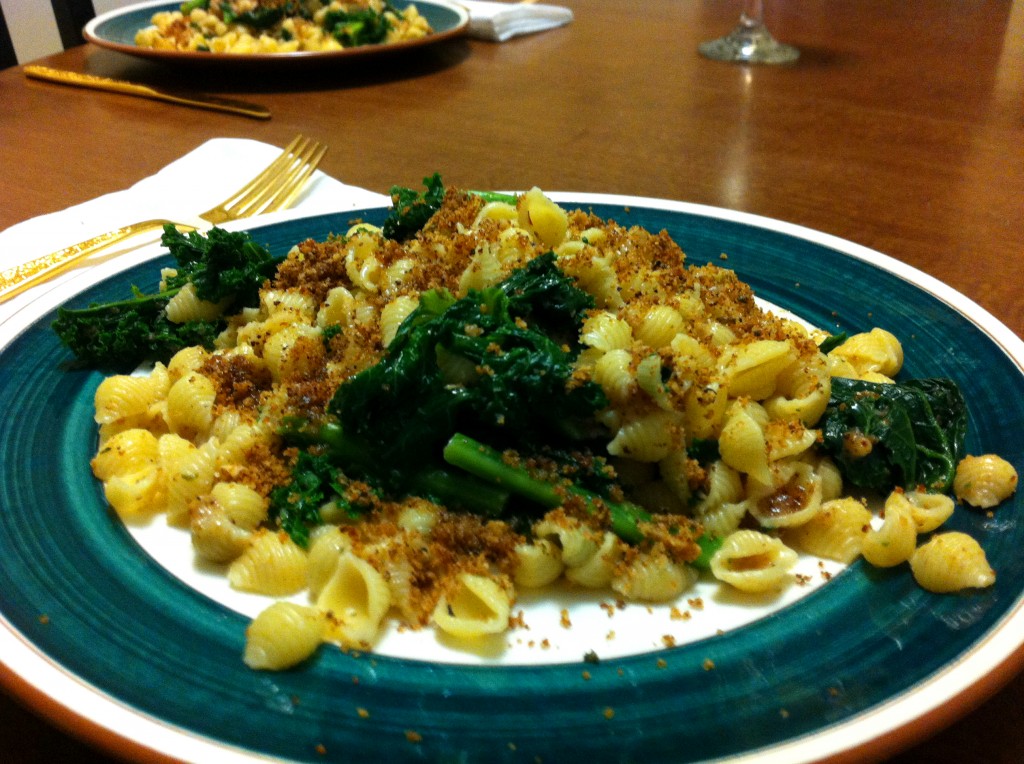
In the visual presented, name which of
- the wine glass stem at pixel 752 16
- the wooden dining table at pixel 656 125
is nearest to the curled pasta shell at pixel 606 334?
the wooden dining table at pixel 656 125

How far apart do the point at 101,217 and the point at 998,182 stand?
3576 millimetres

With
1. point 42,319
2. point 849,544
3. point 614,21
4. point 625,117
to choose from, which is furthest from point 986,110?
point 42,319

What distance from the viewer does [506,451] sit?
1703 mm

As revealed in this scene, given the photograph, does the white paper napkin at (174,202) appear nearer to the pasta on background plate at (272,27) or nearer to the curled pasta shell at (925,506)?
the pasta on background plate at (272,27)

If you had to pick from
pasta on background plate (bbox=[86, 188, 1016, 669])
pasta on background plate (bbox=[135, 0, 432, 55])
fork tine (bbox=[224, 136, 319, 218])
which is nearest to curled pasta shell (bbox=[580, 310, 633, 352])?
pasta on background plate (bbox=[86, 188, 1016, 669])

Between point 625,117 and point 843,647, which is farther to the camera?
point 625,117

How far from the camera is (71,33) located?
729cm

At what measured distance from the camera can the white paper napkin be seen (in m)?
2.94

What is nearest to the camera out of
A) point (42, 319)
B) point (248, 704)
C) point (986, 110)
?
point (248, 704)

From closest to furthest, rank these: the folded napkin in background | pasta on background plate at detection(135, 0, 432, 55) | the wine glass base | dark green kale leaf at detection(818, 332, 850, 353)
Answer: dark green kale leaf at detection(818, 332, 850, 353), pasta on background plate at detection(135, 0, 432, 55), the wine glass base, the folded napkin in background

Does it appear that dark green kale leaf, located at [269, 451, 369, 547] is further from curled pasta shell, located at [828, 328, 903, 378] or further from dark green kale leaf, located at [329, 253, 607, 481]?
curled pasta shell, located at [828, 328, 903, 378]

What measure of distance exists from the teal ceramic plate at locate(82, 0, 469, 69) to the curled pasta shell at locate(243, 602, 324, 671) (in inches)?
160

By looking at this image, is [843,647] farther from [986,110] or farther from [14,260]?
[986,110]

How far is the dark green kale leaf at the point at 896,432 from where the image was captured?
1.75 meters
